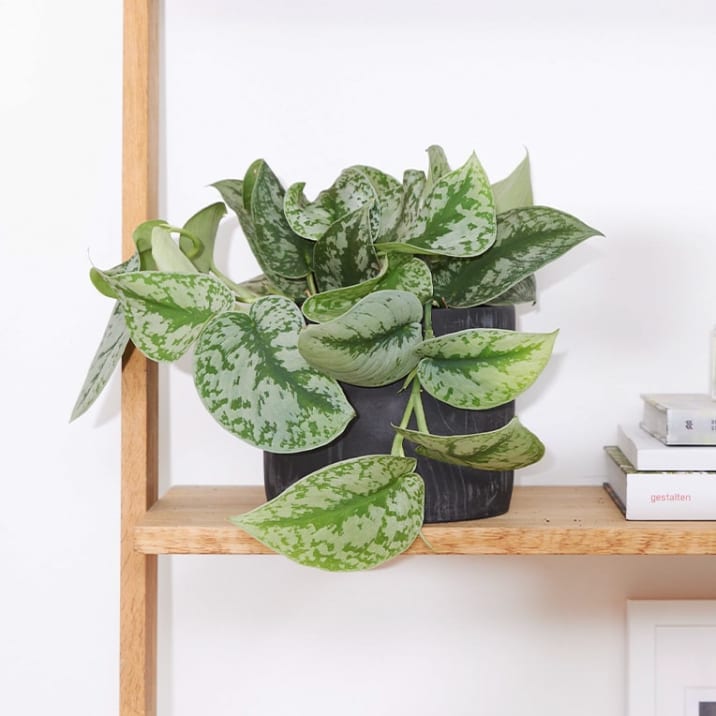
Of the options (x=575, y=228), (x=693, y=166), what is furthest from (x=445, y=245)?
(x=693, y=166)

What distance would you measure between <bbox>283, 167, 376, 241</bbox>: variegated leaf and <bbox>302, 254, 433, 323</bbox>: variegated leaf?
5 cm

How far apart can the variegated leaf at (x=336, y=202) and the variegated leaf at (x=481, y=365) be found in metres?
0.12

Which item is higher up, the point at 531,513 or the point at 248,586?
the point at 531,513

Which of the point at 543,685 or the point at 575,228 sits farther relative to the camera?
the point at 543,685

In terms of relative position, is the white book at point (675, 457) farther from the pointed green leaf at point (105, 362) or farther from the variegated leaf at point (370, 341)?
the pointed green leaf at point (105, 362)

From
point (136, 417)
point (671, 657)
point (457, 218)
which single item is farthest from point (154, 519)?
point (671, 657)

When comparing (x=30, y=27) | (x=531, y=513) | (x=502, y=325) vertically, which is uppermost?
(x=30, y=27)

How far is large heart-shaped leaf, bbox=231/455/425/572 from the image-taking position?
1.91 feet

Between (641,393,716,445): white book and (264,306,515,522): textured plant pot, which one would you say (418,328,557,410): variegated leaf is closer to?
(264,306,515,522): textured plant pot

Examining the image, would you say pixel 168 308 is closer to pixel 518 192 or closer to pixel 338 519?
pixel 338 519

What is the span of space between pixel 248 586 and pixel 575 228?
0.49 metres

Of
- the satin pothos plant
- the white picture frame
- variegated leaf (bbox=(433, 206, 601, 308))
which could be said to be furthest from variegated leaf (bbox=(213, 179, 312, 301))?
the white picture frame

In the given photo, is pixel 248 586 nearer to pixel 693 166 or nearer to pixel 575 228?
pixel 575 228

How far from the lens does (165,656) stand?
870mm
